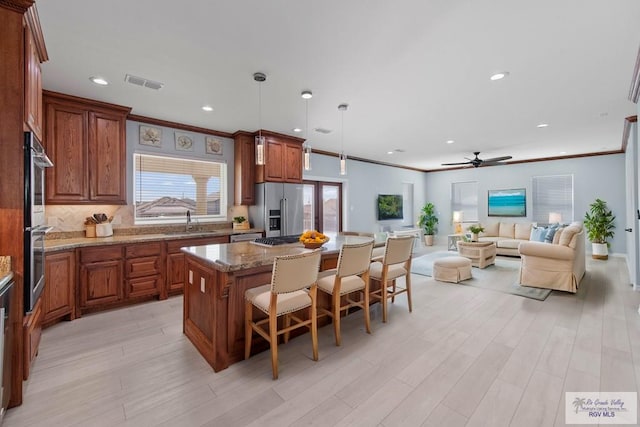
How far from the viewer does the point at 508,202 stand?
854cm

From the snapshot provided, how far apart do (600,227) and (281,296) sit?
8268mm

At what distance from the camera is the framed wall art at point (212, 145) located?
16.3 ft

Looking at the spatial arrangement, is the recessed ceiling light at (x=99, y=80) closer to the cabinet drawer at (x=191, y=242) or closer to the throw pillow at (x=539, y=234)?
the cabinet drawer at (x=191, y=242)

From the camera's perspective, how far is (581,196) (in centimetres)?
744

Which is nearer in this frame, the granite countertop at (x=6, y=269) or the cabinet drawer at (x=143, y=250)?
the granite countertop at (x=6, y=269)

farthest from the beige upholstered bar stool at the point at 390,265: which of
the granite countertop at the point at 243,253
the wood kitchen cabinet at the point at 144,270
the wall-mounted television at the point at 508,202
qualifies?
the wall-mounted television at the point at 508,202

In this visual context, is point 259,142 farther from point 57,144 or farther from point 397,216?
point 397,216

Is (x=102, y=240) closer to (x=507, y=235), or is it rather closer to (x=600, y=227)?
(x=507, y=235)

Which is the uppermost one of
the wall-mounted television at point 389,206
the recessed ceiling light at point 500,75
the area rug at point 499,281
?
the recessed ceiling light at point 500,75

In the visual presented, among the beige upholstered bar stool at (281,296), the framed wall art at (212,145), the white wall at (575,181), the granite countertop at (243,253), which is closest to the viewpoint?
the beige upholstered bar stool at (281,296)

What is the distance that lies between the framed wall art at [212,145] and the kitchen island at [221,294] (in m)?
2.67

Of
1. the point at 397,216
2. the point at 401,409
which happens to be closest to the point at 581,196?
the point at 397,216

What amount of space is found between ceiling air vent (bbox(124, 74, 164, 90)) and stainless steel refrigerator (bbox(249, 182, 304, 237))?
2215 millimetres

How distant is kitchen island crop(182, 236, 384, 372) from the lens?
2314 millimetres
